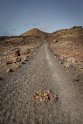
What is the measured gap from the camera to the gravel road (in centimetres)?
1300

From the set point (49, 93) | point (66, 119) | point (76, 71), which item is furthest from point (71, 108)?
point (76, 71)

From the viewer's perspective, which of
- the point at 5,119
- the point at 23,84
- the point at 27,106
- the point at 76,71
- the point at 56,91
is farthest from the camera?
the point at 76,71

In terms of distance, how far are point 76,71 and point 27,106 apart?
487 inches

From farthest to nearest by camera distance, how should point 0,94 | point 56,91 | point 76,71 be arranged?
1. point 76,71
2. point 56,91
3. point 0,94

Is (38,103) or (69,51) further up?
(69,51)

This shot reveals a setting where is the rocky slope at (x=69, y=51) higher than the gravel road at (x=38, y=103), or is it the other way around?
the rocky slope at (x=69, y=51)

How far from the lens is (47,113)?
1380cm

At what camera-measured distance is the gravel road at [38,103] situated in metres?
13.0

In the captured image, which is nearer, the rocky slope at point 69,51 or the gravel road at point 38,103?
the gravel road at point 38,103

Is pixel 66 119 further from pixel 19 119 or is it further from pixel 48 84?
pixel 48 84

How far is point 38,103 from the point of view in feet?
50.4

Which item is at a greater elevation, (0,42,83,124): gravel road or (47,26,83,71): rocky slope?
(47,26,83,71): rocky slope

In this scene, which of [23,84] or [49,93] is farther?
[23,84]

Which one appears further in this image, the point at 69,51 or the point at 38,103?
the point at 69,51
